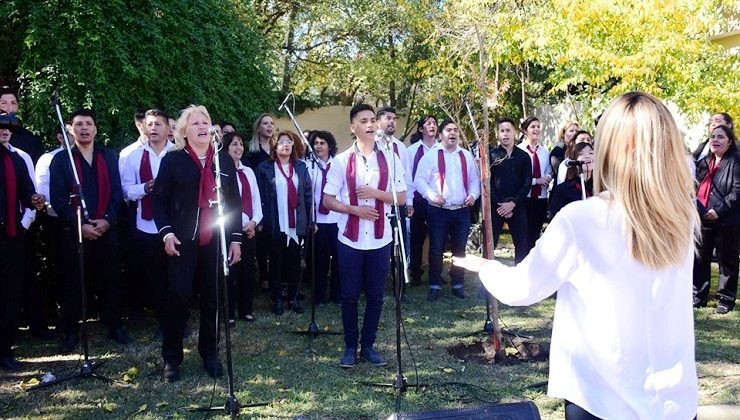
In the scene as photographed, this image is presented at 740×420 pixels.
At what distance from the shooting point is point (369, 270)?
5629 mm

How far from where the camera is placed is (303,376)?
5.55 metres

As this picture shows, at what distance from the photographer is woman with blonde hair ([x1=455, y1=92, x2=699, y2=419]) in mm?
2209

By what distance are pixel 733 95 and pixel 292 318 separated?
6287 mm


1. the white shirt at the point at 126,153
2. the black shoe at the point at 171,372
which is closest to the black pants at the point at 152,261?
the black shoe at the point at 171,372

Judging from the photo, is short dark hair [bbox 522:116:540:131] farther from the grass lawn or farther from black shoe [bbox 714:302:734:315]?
black shoe [bbox 714:302:734:315]

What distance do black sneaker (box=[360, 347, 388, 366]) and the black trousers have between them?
9.84 ft

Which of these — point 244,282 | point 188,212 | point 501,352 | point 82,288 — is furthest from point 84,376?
point 501,352

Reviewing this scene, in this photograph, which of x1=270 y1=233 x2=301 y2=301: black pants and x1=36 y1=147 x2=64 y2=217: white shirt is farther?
x1=270 y1=233 x2=301 y2=301: black pants

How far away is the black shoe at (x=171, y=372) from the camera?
541 centimetres

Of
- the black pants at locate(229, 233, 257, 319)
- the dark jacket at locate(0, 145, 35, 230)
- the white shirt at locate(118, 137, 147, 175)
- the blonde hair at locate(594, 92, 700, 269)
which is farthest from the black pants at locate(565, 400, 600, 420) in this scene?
the white shirt at locate(118, 137, 147, 175)

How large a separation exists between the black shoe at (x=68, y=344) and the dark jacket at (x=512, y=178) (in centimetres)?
477

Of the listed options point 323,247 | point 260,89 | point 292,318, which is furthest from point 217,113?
point 292,318

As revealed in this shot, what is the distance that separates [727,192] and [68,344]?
6.87 metres

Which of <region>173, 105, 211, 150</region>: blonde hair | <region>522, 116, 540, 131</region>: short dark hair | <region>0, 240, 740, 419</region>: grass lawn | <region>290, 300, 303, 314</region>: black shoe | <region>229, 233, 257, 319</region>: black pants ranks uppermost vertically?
<region>522, 116, 540, 131</region>: short dark hair
